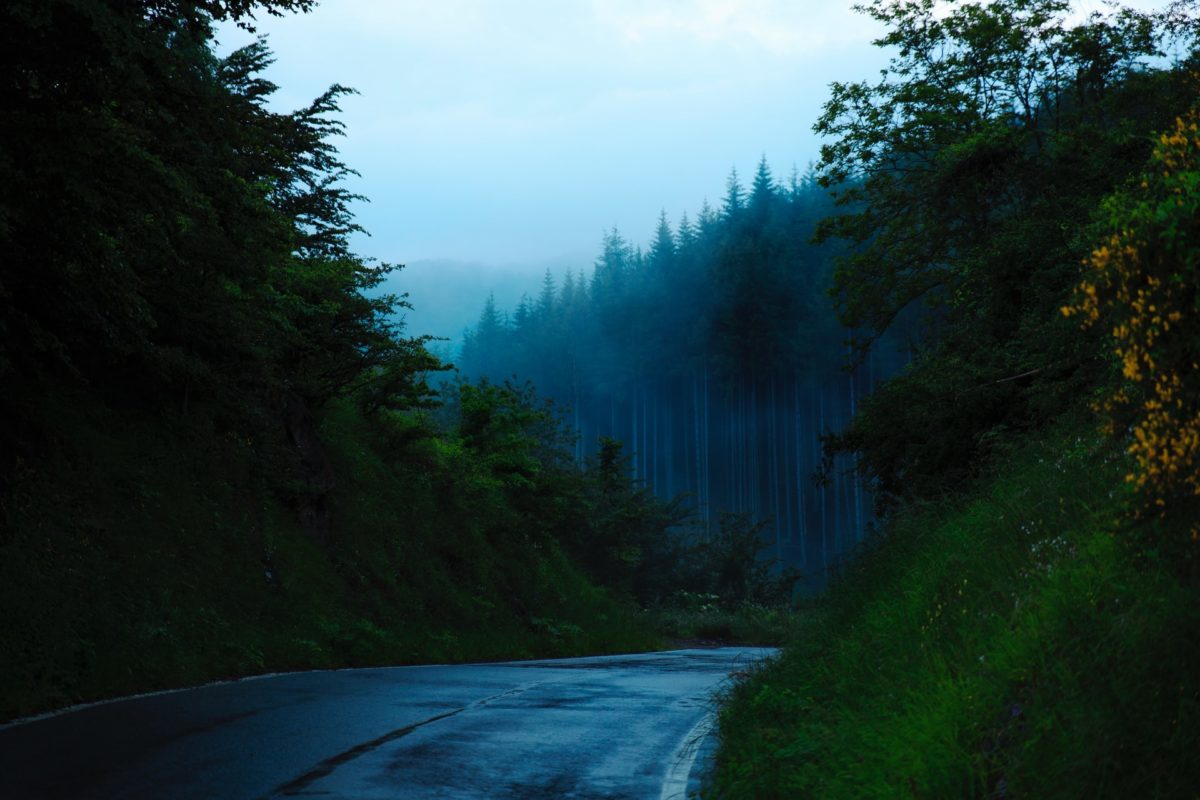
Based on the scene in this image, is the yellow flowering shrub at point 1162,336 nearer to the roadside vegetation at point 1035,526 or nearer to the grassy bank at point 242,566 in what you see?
the roadside vegetation at point 1035,526

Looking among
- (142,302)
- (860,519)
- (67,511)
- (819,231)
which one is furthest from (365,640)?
(860,519)

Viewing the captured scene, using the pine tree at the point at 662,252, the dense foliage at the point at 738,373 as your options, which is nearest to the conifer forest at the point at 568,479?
the dense foliage at the point at 738,373

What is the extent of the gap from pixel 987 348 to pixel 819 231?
999 centimetres

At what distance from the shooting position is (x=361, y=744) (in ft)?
30.5

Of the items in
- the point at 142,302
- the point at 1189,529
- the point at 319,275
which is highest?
the point at 319,275

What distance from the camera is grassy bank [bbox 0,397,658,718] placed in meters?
13.6

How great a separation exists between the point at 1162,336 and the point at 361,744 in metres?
7.06

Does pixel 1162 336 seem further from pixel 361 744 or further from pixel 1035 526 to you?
pixel 361 744

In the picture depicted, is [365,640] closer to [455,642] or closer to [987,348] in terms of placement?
[455,642]

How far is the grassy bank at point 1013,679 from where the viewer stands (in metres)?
4.88

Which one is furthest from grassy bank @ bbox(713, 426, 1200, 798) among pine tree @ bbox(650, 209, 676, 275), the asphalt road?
pine tree @ bbox(650, 209, 676, 275)

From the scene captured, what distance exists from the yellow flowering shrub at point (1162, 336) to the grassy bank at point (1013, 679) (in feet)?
1.68

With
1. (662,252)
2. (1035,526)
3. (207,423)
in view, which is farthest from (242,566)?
(662,252)

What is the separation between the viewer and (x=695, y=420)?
360 feet
